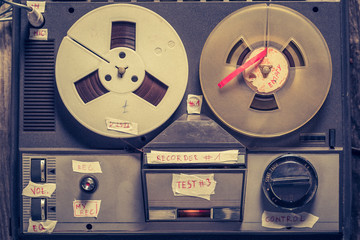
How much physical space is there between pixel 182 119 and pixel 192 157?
114 mm

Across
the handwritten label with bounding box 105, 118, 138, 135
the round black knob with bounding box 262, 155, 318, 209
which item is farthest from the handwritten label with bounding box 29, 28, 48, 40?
the round black knob with bounding box 262, 155, 318, 209

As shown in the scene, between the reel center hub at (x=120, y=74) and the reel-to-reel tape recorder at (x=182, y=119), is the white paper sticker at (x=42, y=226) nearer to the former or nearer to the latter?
the reel-to-reel tape recorder at (x=182, y=119)

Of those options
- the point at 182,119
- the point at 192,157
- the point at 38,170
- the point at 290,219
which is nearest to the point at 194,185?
the point at 192,157

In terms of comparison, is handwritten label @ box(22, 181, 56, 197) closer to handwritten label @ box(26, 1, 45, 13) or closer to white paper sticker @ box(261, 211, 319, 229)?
handwritten label @ box(26, 1, 45, 13)

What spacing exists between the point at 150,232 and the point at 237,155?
0.36 metres

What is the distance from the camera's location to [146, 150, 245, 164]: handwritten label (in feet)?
3.42

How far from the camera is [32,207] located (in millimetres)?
1118

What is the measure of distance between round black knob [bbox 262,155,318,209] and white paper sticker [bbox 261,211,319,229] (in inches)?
1.7

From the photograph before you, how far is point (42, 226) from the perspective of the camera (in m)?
1.12

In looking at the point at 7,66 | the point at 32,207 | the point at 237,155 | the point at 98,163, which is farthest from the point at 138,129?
the point at 7,66

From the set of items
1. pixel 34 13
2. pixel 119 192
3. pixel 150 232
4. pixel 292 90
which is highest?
pixel 34 13

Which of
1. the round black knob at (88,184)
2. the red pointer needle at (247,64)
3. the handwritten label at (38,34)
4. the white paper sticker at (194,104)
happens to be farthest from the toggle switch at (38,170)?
the red pointer needle at (247,64)

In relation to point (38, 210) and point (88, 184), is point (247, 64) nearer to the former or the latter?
point (88, 184)

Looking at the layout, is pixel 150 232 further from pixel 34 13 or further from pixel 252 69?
pixel 34 13
